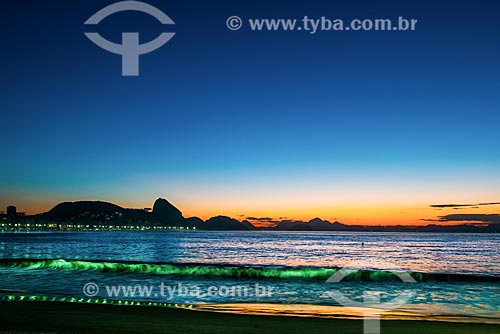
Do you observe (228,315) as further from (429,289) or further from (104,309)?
(429,289)

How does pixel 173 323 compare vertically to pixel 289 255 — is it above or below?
above

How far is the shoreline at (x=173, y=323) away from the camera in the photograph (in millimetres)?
12781

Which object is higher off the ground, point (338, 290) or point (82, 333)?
point (82, 333)

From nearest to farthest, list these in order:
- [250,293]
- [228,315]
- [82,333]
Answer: [82,333] < [228,315] < [250,293]

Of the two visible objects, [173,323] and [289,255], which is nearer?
[173,323]

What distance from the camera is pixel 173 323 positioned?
1402 centimetres

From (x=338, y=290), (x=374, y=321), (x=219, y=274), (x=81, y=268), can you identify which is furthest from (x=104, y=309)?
(x=81, y=268)

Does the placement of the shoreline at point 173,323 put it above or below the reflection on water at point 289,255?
above

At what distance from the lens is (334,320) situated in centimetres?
1516

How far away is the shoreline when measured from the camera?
12.8m

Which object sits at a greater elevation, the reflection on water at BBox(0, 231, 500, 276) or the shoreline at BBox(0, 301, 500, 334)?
the shoreline at BBox(0, 301, 500, 334)

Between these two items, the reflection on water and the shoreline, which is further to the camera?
the reflection on water

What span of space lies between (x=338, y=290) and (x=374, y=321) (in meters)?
13.8

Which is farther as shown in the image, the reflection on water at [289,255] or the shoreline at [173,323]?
the reflection on water at [289,255]
